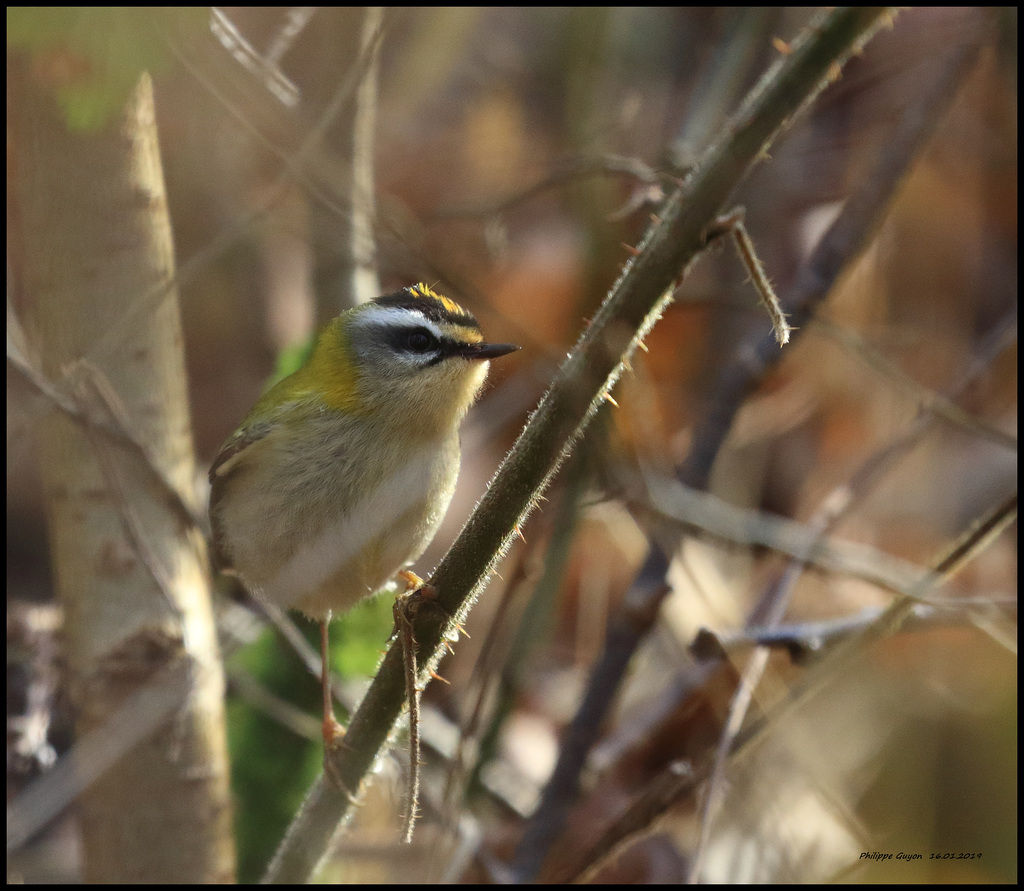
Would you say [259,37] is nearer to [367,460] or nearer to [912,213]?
[367,460]

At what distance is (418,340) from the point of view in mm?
1771

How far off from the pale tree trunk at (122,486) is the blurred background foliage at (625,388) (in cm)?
10

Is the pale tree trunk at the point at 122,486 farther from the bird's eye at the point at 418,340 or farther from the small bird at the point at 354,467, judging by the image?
the bird's eye at the point at 418,340

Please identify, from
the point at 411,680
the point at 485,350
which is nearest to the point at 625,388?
the point at 485,350

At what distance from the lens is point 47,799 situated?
171cm

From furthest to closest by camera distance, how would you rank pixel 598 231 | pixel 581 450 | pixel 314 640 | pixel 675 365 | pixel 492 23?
pixel 492 23
pixel 675 365
pixel 598 231
pixel 314 640
pixel 581 450

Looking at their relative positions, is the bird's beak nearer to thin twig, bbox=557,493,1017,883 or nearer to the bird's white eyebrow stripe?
the bird's white eyebrow stripe

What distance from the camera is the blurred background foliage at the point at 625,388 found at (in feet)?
6.49

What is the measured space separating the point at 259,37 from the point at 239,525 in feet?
6.44

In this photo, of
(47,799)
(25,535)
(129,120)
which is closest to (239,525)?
(47,799)

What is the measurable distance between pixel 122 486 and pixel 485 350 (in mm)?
734

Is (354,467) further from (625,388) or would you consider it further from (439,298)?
(625,388)

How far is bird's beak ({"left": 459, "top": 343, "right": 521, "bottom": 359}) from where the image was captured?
1.56 meters

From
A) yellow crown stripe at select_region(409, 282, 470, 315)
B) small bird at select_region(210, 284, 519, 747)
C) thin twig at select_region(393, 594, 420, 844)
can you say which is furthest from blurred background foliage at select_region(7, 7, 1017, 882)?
thin twig at select_region(393, 594, 420, 844)
